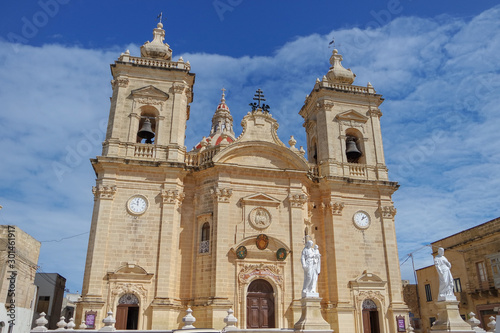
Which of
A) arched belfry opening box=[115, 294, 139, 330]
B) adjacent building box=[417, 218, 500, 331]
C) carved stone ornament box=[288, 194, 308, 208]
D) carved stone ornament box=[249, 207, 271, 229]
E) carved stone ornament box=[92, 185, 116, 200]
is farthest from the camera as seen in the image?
adjacent building box=[417, 218, 500, 331]

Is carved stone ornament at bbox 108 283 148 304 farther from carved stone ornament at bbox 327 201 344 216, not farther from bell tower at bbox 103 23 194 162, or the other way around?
carved stone ornament at bbox 327 201 344 216

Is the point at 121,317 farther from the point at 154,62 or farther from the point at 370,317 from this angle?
the point at 154,62

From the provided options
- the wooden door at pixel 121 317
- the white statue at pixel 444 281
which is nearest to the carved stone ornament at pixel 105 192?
the wooden door at pixel 121 317

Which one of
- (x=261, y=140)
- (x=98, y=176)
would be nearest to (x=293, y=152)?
(x=261, y=140)

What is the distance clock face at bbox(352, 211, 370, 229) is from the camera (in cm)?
2346

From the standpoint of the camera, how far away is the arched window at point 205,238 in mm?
21078

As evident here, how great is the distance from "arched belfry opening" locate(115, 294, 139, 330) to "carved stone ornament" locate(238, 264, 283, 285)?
16.8 ft

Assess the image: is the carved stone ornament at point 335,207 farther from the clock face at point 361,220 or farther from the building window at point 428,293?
the building window at point 428,293

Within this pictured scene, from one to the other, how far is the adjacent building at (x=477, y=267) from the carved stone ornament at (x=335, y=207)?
35.4ft

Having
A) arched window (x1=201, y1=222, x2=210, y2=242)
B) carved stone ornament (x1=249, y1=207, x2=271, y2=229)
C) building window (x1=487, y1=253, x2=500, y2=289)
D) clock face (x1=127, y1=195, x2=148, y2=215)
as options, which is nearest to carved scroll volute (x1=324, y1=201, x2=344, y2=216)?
carved stone ornament (x1=249, y1=207, x2=271, y2=229)

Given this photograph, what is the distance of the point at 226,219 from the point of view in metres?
21.1

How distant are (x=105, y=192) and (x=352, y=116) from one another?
1536 cm

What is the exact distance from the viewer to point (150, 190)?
70.8ft

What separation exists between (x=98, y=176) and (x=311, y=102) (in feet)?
46.3
